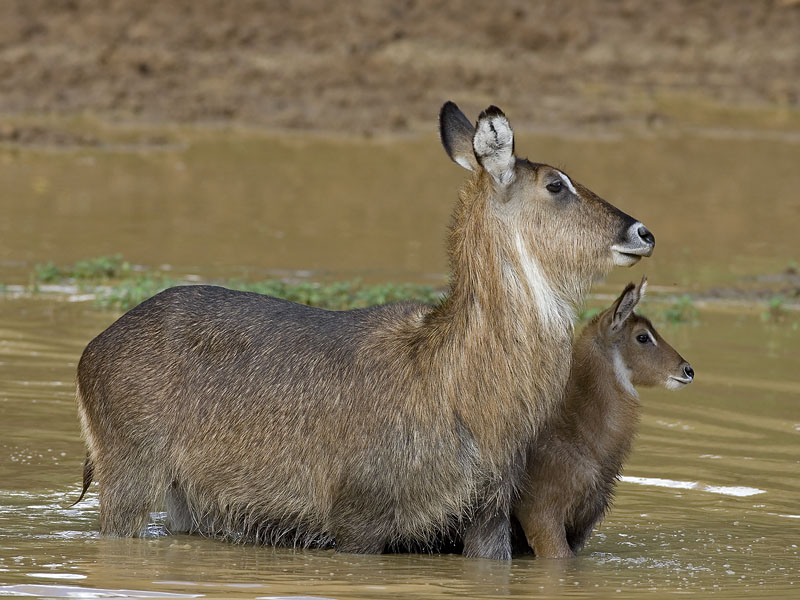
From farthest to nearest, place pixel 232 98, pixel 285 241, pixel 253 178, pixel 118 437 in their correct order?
pixel 232 98 → pixel 253 178 → pixel 285 241 → pixel 118 437

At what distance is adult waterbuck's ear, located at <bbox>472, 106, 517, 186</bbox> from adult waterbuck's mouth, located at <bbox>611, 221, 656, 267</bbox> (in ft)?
1.70

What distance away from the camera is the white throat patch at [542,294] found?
600 centimetres

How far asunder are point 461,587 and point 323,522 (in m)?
0.83

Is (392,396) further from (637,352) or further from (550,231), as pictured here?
(637,352)

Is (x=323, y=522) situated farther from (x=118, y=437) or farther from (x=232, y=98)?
(x=232, y=98)

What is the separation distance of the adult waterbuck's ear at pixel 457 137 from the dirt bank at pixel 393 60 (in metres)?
14.9

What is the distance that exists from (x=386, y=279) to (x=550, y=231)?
681 cm

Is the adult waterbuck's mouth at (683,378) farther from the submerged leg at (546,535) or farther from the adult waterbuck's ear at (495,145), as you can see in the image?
the adult waterbuck's ear at (495,145)

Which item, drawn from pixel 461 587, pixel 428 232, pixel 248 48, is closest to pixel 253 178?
pixel 428 232

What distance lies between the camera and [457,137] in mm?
6332

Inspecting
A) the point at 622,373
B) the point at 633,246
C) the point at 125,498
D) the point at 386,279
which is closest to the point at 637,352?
the point at 622,373

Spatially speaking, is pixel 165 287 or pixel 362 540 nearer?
pixel 362 540

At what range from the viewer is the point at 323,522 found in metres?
6.14

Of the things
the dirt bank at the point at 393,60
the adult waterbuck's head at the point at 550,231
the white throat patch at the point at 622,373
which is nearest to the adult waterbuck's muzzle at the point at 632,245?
the adult waterbuck's head at the point at 550,231
